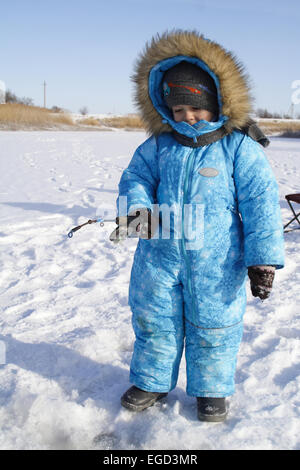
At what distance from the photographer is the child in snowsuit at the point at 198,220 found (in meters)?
1.87

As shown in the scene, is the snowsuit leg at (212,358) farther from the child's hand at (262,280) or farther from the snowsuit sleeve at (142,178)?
the snowsuit sleeve at (142,178)

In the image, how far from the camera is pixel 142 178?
2.08 meters

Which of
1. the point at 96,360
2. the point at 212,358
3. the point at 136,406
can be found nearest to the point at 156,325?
the point at 212,358

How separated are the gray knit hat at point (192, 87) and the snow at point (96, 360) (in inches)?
55.4

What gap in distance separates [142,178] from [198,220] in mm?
363

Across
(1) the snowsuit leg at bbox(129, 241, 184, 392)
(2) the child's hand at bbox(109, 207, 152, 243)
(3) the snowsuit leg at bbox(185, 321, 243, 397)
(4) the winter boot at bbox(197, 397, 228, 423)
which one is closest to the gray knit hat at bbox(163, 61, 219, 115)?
(2) the child's hand at bbox(109, 207, 152, 243)

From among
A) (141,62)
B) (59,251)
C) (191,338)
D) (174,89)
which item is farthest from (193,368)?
(59,251)

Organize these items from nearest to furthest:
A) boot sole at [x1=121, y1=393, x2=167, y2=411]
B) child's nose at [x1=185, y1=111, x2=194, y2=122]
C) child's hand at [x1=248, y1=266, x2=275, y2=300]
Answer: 1. child's hand at [x1=248, y1=266, x2=275, y2=300]
2. child's nose at [x1=185, y1=111, x2=194, y2=122]
3. boot sole at [x1=121, y1=393, x2=167, y2=411]

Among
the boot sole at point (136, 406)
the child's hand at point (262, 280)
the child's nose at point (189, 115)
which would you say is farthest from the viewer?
the boot sole at point (136, 406)

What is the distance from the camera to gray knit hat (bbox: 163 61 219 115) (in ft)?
6.23

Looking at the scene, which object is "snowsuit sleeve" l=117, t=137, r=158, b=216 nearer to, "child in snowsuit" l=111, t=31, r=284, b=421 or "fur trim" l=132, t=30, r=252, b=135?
"child in snowsuit" l=111, t=31, r=284, b=421

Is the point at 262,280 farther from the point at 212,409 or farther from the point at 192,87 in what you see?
the point at 192,87

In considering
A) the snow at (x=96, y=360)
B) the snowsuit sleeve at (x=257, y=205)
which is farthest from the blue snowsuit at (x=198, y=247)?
the snow at (x=96, y=360)

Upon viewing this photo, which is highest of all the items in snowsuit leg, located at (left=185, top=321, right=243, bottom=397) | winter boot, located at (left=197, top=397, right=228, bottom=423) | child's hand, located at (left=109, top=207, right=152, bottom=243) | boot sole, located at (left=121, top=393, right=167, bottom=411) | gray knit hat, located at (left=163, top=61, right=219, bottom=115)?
gray knit hat, located at (left=163, top=61, right=219, bottom=115)
